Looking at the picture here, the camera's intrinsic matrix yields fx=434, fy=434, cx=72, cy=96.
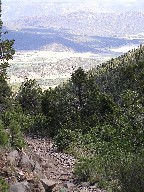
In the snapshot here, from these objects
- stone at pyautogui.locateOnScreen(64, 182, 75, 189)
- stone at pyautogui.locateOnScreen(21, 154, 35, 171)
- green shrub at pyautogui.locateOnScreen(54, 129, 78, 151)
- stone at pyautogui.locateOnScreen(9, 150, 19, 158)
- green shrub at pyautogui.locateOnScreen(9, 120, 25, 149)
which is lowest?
green shrub at pyautogui.locateOnScreen(54, 129, 78, 151)

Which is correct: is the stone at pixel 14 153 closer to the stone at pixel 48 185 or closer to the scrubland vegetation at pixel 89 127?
the scrubland vegetation at pixel 89 127

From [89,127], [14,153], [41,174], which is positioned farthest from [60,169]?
[89,127]

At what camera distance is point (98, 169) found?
2161 centimetres

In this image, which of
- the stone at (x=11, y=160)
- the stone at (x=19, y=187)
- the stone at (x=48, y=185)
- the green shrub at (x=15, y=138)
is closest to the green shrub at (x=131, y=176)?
the stone at (x=48, y=185)

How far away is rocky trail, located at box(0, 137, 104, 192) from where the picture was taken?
16828 millimetres

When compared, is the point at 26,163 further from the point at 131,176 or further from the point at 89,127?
the point at 89,127

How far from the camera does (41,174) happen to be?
21.0m

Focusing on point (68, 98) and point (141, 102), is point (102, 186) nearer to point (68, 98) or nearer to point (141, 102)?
point (141, 102)

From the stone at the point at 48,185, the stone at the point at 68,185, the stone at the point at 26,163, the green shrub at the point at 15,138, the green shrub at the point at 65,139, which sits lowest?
the green shrub at the point at 65,139

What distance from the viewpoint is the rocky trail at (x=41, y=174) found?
16828mm

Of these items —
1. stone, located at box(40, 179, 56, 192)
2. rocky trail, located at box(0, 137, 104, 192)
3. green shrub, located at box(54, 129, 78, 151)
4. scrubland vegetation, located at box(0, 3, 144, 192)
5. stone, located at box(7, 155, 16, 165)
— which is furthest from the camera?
green shrub, located at box(54, 129, 78, 151)

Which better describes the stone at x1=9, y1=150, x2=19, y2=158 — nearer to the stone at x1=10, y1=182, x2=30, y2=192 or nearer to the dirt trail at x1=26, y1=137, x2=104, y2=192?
the dirt trail at x1=26, y1=137, x2=104, y2=192

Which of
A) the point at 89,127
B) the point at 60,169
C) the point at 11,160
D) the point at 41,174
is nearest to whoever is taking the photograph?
the point at 11,160

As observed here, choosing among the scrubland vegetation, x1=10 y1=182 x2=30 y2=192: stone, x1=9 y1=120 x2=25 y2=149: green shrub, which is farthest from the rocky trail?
the scrubland vegetation
